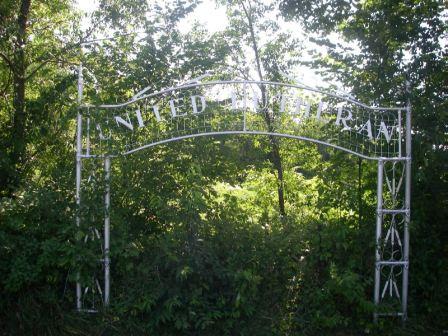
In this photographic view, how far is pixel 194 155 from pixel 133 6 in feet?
8.16

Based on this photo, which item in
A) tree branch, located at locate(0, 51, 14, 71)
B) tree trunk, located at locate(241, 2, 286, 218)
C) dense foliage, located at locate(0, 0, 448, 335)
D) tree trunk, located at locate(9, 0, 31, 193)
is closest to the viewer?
dense foliage, located at locate(0, 0, 448, 335)

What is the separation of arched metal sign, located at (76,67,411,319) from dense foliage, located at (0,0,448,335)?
0.17 m

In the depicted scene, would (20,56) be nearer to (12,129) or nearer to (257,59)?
(12,129)

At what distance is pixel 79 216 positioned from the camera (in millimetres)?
5438

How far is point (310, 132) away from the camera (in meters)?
6.05

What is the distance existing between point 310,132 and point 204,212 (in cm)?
161

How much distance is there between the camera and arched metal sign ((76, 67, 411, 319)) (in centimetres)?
548

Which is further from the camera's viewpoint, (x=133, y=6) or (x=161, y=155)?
(x=133, y=6)

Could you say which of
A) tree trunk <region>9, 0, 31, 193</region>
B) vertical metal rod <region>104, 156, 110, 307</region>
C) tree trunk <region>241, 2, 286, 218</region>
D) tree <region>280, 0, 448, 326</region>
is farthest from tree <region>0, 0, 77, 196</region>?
tree <region>280, 0, 448, 326</region>

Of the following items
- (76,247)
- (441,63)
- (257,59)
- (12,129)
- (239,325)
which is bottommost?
(239,325)

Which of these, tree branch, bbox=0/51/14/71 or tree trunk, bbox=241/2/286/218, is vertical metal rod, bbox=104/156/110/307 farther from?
tree trunk, bbox=241/2/286/218

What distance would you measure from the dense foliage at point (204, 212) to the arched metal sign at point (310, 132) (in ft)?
0.55

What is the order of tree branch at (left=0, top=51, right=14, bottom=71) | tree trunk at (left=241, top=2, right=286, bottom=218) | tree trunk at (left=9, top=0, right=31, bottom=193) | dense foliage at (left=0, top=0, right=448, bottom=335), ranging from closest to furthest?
dense foliage at (left=0, top=0, right=448, bottom=335)
tree trunk at (left=9, top=0, right=31, bottom=193)
tree branch at (left=0, top=51, right=14, bottom=71)
tree trunk at (left=241, top=2, right=286, bottom=218)

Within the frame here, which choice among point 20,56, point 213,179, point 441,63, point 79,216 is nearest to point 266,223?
point 213,179
